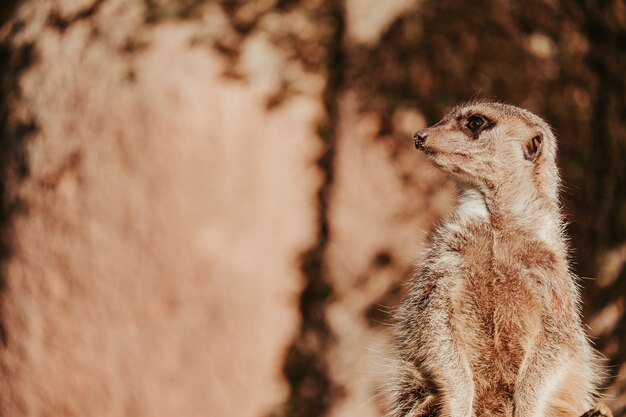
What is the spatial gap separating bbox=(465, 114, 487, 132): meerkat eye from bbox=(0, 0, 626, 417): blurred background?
2088 millimetres

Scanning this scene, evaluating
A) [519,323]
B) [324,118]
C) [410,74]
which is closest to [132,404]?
[324,118]

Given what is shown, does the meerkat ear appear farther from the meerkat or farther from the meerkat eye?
the meerkat eye

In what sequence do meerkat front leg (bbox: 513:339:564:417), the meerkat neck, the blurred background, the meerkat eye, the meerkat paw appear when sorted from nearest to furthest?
the meerkat paw, meerkat front leg (bbox: 513:339:564:417), the meerkat neck, the meerkat eye, the blurred background

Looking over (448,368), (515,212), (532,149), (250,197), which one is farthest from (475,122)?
(250,197)

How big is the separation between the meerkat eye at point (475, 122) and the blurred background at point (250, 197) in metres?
2.09

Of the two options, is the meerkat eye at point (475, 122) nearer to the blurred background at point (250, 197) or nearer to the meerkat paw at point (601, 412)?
the meerkat paw at point (601, 412)

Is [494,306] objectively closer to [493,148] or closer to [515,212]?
[515,212]

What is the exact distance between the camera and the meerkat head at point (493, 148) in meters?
3.20

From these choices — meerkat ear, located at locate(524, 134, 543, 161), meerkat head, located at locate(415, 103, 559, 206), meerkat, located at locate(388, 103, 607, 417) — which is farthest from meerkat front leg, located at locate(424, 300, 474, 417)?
meerkat ear, located at locate(524, 134, 543, 161)

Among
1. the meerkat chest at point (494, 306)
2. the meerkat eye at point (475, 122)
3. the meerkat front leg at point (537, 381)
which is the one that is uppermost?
the meerkat eye at point (475, 122)

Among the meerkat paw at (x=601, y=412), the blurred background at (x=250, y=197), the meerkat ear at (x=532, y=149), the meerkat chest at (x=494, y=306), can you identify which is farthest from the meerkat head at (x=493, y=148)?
the blurred background at (x=250, y=197)

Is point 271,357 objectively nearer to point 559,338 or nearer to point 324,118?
point 324,118

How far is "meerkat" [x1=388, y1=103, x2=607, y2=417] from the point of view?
3096 millimetres

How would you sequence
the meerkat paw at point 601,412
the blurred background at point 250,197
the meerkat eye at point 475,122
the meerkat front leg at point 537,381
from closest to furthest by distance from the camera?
the meerkat paw at point 601,412, the meerkat front leg at point 537,381, the meerkat eye at point 475,122, the blurred background at point 250,197
